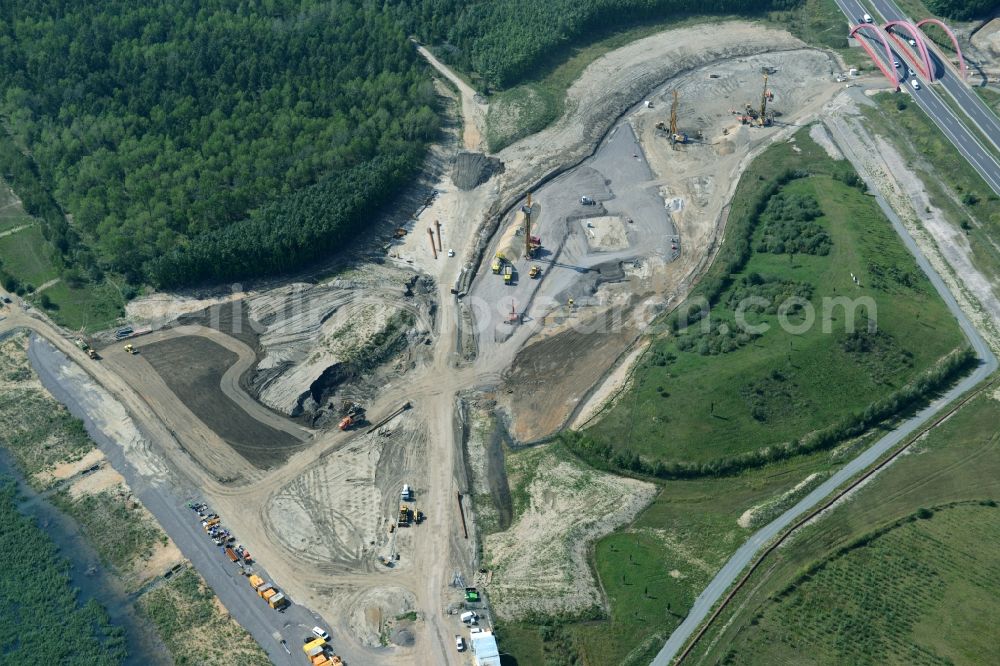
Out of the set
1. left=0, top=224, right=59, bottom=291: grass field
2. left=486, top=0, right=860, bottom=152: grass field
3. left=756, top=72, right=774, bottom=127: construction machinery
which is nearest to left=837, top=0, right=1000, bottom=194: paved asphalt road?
left=486, top=0, right=860, bottom=152: grass field

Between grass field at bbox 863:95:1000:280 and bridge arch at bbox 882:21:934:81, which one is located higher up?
bridge arch at bbox 882:21:934:81


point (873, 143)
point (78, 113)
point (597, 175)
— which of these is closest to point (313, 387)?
point (597, 175)

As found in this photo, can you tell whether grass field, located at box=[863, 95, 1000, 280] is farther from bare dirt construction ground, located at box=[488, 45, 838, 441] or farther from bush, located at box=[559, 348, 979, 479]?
bush, located at box=[559, 348, 979, 479]

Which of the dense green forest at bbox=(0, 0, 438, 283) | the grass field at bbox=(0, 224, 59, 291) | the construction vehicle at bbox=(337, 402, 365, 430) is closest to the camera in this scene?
the construction vehicle at bbox=(337, 402, 365, 430)

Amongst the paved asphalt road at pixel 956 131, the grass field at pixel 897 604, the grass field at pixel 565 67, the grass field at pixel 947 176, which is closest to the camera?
the grass field at pixel 897 604

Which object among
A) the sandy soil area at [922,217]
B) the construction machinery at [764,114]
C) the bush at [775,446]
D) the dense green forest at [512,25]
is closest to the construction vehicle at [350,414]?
the bush at [775,446]

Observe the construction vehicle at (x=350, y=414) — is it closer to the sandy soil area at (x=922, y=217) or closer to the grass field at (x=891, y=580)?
the grass field at (x=891, y=580)
